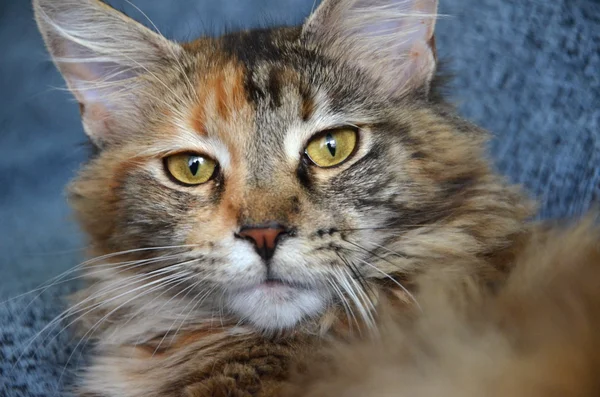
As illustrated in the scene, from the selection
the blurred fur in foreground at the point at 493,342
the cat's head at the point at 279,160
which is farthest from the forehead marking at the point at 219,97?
the blurred fur in foreground at the point at 493,342

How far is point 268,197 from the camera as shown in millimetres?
978

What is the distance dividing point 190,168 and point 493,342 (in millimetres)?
529

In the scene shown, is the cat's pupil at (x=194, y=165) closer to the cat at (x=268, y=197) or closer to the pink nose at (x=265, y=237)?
the cat at (x=268, y=197)

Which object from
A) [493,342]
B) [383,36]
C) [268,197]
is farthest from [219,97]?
[493,342]

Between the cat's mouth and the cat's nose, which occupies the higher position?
the cat's nose

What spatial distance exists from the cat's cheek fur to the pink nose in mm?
65

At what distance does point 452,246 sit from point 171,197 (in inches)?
17.5

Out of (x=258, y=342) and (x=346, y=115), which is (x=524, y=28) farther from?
(x=258, y=342)

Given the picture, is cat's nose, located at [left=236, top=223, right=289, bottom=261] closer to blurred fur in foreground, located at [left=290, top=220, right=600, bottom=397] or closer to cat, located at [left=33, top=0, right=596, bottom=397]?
cat, located at [left=33, top=0, right=596, bottom=397]

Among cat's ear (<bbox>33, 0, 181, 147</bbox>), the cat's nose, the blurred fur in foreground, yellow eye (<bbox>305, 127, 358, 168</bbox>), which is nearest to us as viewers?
the blurred fur in foreground

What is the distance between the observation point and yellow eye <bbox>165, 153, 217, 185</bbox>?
3.55 ft

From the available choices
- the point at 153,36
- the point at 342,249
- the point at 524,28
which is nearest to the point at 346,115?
the point at 342,249

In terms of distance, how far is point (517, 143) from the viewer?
1.74m

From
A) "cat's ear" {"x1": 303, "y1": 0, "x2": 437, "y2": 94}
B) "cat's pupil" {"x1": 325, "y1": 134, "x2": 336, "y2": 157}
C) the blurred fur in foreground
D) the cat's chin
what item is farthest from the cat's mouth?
"cat's ear" {"x1": 303, "y1": 0, "x2": 437, "y2": 94}
